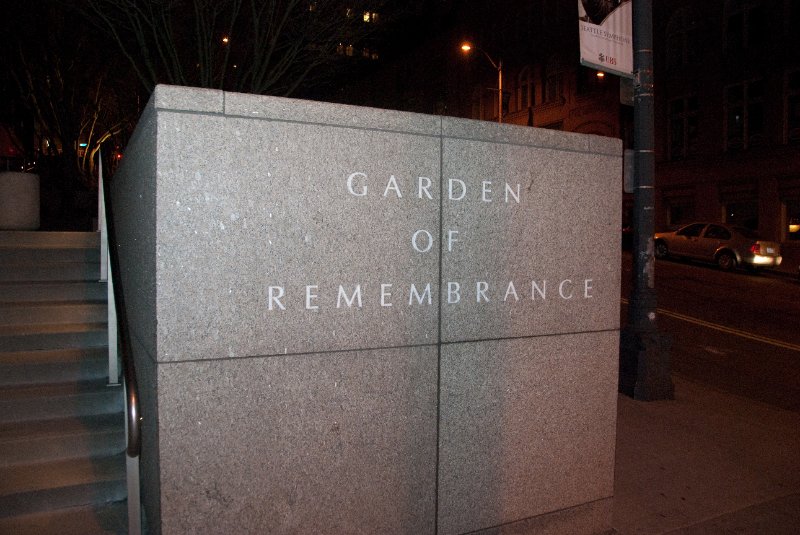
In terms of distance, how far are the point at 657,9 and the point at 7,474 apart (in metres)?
31.4

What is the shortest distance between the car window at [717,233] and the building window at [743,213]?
6139 millimetres

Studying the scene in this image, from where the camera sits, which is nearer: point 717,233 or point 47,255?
point 47,255

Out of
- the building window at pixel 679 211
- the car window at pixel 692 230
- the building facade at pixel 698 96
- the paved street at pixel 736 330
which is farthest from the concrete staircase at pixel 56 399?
the building window at pixel 679 211

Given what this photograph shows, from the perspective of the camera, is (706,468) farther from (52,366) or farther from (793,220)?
(793,220)

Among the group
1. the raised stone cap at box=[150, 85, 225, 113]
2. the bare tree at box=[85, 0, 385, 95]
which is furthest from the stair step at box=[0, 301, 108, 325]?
the bare tree at box=[85, 0, 385, 95]

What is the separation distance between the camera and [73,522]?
364 centimetres

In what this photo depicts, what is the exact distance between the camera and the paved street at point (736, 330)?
837cm

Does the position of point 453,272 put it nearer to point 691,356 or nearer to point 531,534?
point 531,534

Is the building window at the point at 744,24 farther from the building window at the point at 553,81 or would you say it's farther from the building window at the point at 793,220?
the building window at the point at 553,81

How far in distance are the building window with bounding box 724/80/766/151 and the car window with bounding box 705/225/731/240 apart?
695 cm

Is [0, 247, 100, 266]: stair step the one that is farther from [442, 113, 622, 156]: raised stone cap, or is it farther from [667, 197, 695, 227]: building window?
[667, 197, 695, 227]: building window

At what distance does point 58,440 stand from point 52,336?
48.6 inches

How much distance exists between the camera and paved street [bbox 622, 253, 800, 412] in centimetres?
837

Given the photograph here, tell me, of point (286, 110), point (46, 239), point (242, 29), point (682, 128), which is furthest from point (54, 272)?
point (682, 128)
